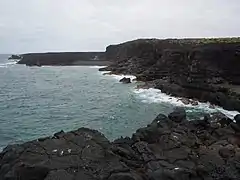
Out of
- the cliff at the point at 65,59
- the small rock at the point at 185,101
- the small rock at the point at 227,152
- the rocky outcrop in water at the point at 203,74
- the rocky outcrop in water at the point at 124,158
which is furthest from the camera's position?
the cliff at the point at 65,59

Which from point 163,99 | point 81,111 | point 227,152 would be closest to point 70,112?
point 81,111

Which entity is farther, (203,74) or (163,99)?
(203,74)

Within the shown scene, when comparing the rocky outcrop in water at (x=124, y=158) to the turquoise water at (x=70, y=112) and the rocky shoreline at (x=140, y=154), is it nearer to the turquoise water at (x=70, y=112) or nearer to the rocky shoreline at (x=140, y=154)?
the rocky shoreline at (x=140, y=154)

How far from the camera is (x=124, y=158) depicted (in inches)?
755

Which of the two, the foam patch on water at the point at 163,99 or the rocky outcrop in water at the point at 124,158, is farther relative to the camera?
the foam patch on water at the point at 163,99

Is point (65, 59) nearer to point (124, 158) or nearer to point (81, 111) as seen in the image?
Answer: point (81, 111)

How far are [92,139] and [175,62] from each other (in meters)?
46.0

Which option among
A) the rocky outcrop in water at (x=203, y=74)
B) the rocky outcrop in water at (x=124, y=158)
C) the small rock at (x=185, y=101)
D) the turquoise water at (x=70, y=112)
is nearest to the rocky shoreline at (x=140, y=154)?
the rocky outcrop in water at (x=124, y=158)

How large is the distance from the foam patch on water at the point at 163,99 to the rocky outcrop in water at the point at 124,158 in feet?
48.0

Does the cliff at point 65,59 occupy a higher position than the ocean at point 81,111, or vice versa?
the cliff at point 65,59

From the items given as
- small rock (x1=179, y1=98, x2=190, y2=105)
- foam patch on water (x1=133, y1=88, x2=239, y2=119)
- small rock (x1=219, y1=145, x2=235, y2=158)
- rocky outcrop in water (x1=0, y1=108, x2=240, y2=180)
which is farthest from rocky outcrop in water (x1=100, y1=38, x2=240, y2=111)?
rocky outcrop in water (x1=0, y1=108, x2=240, y2=180)

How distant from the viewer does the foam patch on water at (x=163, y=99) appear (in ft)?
126

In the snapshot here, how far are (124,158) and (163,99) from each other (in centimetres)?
2791

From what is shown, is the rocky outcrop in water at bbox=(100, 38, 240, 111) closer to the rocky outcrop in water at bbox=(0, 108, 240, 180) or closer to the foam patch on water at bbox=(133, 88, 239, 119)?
the foam patch on water at bbox=(133, 88, 239, 119)
